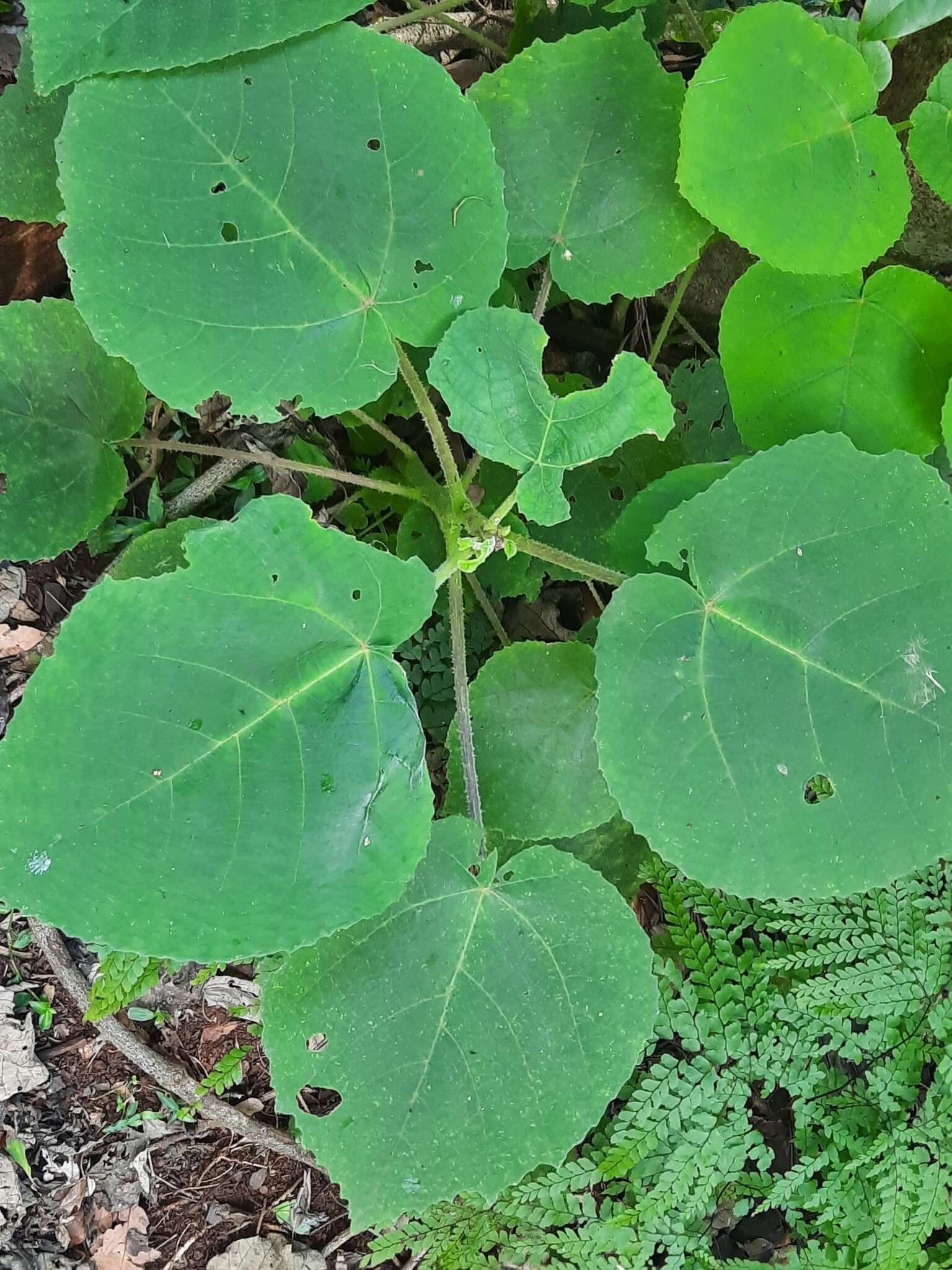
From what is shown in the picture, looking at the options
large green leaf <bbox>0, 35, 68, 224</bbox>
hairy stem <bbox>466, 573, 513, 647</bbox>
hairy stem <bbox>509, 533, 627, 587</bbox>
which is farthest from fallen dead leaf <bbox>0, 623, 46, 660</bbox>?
hairy stem <bbox>509, 533, 627, 587</bbox>

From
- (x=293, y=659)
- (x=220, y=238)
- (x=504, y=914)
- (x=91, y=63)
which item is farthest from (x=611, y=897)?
(x=91, y=63)

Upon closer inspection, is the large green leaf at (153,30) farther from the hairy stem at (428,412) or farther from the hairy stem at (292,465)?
the hairy stem at (292,465)

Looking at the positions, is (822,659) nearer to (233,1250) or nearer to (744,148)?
(744,148)

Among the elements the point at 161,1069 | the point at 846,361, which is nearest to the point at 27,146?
the point at 846,361

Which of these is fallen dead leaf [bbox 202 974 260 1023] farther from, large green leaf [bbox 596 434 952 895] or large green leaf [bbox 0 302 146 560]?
large green leaf [bbox 596 434 952 895]

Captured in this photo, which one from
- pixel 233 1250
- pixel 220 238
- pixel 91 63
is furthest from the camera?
pixel 233 1250

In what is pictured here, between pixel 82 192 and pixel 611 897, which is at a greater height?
pixel 82 192
